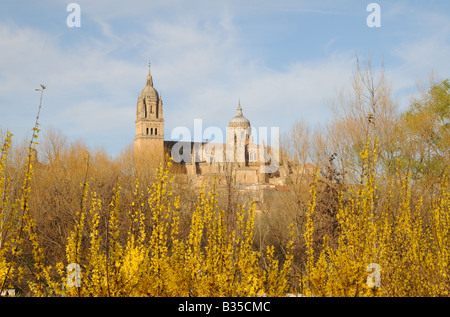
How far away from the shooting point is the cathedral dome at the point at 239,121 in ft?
370

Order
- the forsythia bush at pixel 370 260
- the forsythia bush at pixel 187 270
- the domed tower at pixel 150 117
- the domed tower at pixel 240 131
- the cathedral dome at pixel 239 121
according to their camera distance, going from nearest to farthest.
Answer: the forsythia bush at pixel 187 270, the forsythia bush at pixel 370 260, the domed tower at pixel 240 131, the domed tower at pixel 150 117, the cathedral dome at pixel 239 121

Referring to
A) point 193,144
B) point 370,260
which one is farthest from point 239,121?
point 370,260

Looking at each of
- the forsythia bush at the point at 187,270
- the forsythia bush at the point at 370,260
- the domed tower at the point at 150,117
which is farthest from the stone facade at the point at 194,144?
the forsythia bush at the point at 187,270

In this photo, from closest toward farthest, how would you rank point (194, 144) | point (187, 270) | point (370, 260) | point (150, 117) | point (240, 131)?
1. point (187, 270)
2. point (370, 260)
3. point (194, 144)
4. point (150, 117)
5. point (240, 131)

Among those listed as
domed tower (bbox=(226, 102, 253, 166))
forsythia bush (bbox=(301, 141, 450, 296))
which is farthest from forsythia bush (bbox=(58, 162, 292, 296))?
domed tower (bbox=(226, 102, 253, 166))

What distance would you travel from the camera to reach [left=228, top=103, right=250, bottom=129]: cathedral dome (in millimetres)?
112875

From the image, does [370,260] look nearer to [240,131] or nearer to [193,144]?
[193,144]

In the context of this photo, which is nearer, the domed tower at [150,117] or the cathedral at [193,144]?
the cathedral at [193,144]

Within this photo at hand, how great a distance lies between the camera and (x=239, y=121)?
11381 centimetres

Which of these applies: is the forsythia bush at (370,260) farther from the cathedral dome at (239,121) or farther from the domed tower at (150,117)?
the cathedral dome at (239,121)

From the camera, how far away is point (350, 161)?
22.0m

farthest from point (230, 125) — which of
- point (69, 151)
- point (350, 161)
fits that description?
point (350, 161)
